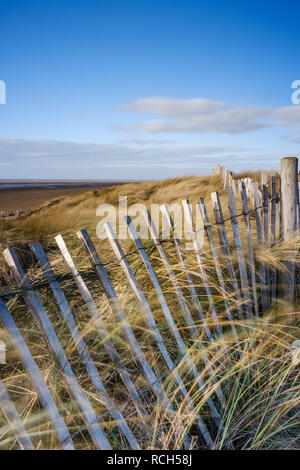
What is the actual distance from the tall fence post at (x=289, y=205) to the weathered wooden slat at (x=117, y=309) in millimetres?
2103

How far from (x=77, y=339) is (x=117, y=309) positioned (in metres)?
0.27

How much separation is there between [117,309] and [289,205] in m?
2.35

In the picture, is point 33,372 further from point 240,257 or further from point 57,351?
point 240,257

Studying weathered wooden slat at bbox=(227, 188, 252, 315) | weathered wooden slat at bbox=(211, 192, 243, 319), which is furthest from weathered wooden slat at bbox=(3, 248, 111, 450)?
weathered wooden slat at bbox=(227, 188, 252, 315)

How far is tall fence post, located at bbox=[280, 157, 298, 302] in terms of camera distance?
10.8 feet

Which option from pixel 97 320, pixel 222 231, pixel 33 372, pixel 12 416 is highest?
pixel 222 231

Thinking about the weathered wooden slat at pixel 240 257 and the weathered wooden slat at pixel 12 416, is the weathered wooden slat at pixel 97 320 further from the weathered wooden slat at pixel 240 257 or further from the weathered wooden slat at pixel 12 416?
the weathered wooden slat at pixel 240 257

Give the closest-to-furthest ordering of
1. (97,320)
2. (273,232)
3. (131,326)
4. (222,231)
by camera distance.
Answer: (97,320) → (131,326) → (222,231) → (273,232)

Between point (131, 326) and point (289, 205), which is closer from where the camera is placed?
point (131, 326)

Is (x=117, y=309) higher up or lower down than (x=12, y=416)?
higher up

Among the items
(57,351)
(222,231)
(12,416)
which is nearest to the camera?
(12,416)

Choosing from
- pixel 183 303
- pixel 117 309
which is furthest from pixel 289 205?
pixel 117 309

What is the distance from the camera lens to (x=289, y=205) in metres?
3.40

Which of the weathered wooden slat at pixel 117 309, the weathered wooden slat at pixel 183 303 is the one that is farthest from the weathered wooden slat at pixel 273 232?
the weathered wooden slat at pixel 117 309
